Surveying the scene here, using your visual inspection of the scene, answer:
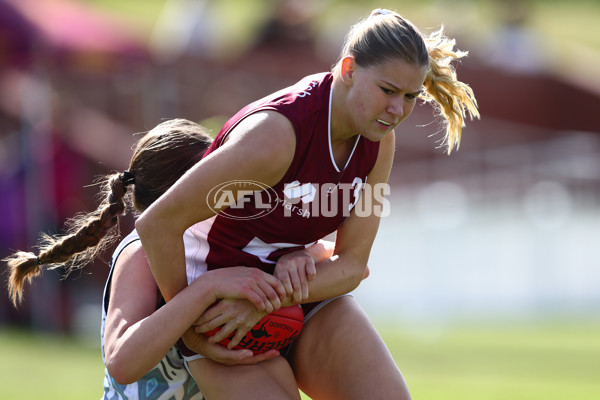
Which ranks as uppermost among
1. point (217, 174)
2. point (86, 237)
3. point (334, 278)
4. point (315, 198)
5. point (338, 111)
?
point (338, 111)

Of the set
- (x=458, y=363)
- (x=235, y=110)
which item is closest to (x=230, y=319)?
(x=458, y=363)

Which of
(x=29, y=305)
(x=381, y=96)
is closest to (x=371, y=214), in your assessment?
(x=381, y=96)

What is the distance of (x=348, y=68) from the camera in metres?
3.31

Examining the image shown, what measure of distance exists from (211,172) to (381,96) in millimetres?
658

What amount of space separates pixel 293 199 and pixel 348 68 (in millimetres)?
513

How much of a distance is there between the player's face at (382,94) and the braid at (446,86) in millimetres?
357

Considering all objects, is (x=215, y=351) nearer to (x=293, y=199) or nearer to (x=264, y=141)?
(x=293, y=199)

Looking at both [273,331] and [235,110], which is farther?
[235,110]

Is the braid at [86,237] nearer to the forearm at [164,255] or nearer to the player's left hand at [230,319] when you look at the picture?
the forearm at [164,255]

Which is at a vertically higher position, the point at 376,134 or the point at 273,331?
the point at 376,134

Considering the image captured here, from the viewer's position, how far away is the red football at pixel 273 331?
3410 mm

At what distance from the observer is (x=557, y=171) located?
15.5 m

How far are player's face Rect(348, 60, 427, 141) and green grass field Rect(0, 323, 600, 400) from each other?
16.4 ft

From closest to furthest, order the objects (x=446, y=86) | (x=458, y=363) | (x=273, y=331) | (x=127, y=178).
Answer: (x=273, y=331) → (x=446, y=86) → (x=127, y=178) → (x=458, y=363)
